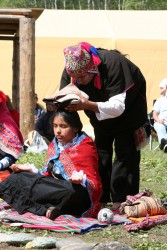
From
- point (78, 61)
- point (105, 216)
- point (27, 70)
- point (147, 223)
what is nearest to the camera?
point (147, 223)

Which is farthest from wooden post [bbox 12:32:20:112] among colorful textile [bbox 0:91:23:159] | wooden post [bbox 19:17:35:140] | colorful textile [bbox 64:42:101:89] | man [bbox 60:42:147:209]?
colorful textile [bbox 64:42:101:89]

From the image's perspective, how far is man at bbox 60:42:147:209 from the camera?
5.18 meters

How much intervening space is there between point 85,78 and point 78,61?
0.21 m

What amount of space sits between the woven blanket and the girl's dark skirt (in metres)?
0.09

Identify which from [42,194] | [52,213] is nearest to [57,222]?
[52,213]

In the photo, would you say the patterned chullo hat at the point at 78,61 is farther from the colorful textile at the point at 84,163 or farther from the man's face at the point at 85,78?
the colorful textile at the point at 84,163

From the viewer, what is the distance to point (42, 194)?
521cm

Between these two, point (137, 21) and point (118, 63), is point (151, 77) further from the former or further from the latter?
point (118, 63)

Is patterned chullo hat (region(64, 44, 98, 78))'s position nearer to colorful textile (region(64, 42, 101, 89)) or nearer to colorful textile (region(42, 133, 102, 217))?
→ colorful textile (region(64, 42, 101, 89))

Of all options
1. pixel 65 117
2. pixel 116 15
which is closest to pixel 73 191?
pixel 65 117

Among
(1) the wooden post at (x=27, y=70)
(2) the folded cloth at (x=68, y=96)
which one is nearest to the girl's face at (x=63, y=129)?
(2) the folded cloth at (x=68, y=96)

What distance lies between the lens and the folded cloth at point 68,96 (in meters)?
5.05

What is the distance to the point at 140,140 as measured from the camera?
18.4 feet

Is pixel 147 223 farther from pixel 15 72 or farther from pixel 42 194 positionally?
pixel 15 72
